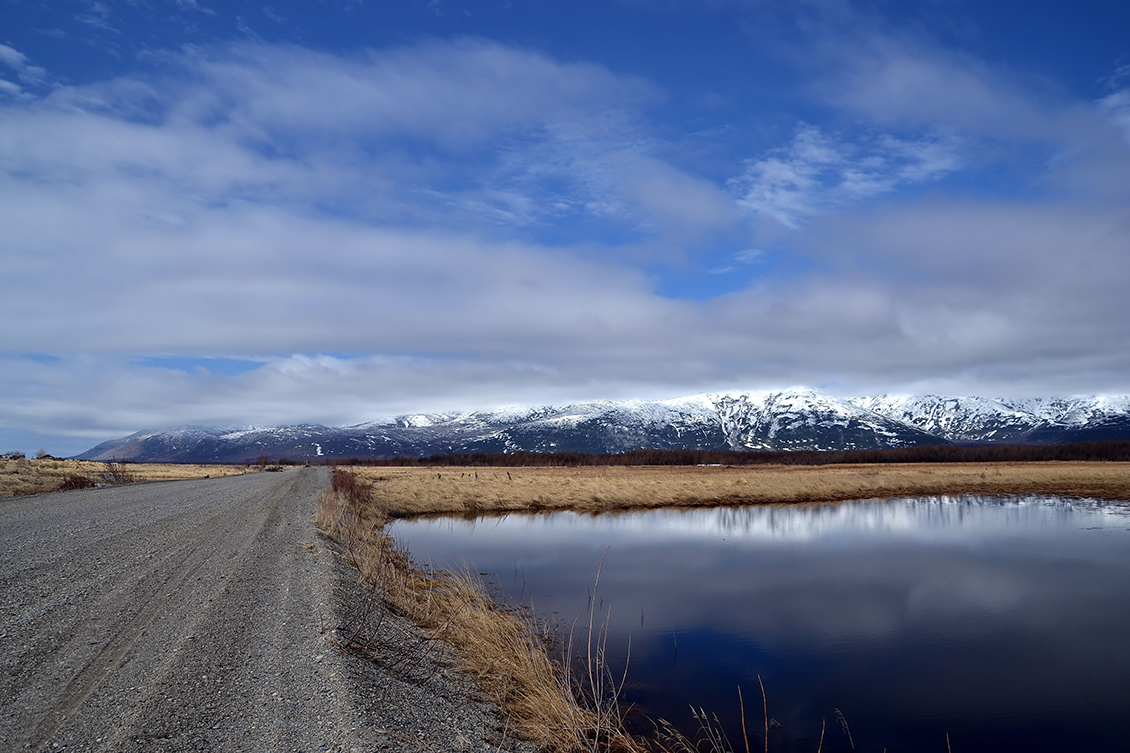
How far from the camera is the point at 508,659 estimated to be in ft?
32.1

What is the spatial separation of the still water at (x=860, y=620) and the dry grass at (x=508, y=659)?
3.67 ft

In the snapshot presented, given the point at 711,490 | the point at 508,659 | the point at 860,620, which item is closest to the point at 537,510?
the point at 711,490

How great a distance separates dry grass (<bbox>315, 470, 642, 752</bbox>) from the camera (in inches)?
306

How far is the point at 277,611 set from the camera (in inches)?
419

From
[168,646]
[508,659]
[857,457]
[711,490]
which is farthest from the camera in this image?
[857,457]

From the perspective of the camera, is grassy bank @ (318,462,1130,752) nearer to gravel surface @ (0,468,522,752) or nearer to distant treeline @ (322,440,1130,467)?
gravel surface @ (0,468,522,752)

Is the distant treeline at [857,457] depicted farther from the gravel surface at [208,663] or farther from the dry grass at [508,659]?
the gravel surface at [208,663]

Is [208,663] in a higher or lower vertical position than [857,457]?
higher

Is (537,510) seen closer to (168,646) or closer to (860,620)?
(860,620)

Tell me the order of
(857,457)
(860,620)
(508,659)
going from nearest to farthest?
(508,659) → (860,620) → (857,457)

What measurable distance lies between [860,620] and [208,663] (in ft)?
42.0

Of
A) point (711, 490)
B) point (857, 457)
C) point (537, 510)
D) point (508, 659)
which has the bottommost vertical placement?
point (857, 457)

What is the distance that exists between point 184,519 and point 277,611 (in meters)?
14.7

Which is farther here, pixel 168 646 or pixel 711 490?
pixel 711 490
